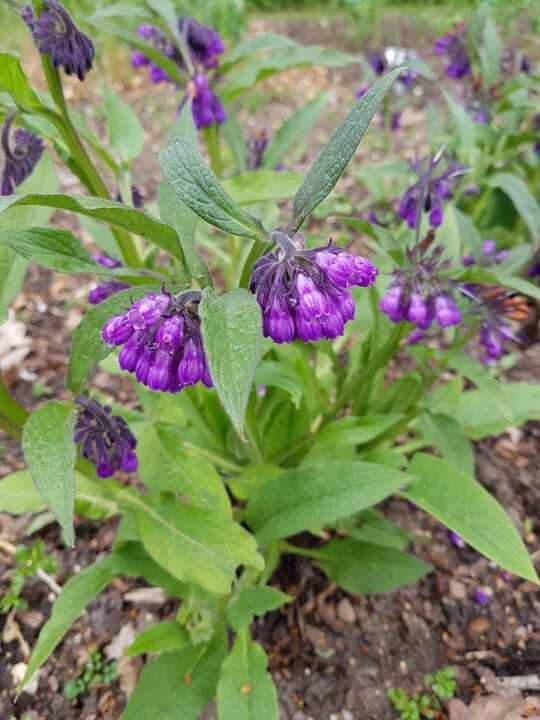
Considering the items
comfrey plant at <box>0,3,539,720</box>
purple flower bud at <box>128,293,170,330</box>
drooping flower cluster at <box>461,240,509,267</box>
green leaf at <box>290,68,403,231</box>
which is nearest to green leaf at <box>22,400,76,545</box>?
comfrey plant at <box>0,3,539,720</box>

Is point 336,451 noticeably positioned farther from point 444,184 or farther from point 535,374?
point 535,374

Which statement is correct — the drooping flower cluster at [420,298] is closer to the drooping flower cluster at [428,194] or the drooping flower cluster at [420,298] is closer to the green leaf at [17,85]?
the drooping flower cluster at [428,194]

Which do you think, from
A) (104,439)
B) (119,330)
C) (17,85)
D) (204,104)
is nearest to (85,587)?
(104,439)

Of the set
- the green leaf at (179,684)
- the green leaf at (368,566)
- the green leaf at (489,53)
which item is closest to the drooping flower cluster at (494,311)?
the green leaf at (368,566)

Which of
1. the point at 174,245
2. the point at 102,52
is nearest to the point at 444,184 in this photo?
the point at 174,245

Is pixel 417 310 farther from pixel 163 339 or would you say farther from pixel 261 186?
pixel 163 339

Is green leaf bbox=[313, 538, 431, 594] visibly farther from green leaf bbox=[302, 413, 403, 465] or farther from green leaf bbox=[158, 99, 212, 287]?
green leaf bbox=[158, 99, 212, 287]
